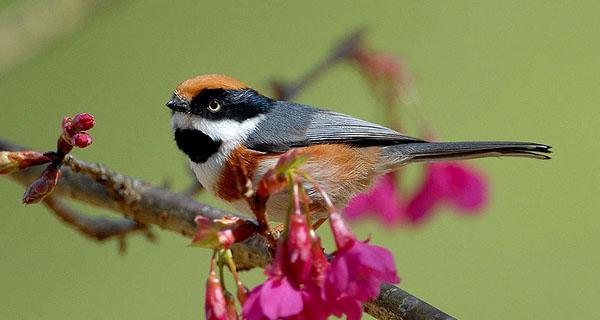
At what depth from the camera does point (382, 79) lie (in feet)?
7.25

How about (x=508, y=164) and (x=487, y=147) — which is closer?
(x=487, y=147)

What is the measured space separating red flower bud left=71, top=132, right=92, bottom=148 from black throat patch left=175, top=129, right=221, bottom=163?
511 mm

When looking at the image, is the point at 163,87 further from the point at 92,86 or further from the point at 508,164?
the point at 508,164

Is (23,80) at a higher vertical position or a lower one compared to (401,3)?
lower

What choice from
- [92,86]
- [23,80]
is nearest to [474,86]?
[92,86]

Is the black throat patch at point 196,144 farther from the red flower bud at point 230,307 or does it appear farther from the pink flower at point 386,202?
the red flower bud at point 230,307

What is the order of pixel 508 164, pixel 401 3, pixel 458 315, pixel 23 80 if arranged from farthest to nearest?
pixel 401 3 < pixel 23 80 < pixel 508 164 < pixel 458 315

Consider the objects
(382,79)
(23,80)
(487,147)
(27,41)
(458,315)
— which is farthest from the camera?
(23,80)

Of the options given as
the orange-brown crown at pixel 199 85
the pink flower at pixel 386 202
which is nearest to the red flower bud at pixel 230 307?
the orange-brown crown at pixel 199 85

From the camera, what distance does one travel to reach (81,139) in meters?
1.32

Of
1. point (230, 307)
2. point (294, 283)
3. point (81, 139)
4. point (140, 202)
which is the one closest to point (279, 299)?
point (294, 283)

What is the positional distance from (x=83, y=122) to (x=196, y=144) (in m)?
0.54

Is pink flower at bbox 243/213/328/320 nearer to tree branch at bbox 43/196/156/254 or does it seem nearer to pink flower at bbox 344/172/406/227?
tree branch at bbox 43/196/156/254

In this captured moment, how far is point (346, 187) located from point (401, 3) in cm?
264
